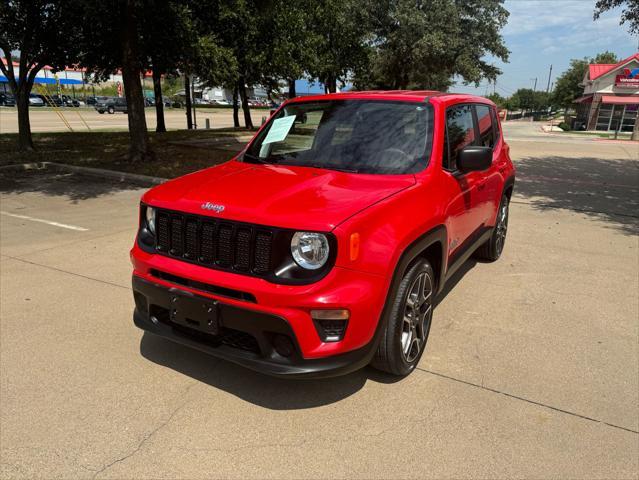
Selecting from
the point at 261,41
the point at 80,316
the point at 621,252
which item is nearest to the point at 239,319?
the point at 80,316

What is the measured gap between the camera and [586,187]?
11109 mm

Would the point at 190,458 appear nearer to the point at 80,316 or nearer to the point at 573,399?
the point at 80,316

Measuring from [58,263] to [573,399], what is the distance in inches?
192

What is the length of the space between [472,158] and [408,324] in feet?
4.17

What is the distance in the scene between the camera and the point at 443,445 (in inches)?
103

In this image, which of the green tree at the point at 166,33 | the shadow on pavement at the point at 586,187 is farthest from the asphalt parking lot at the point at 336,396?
the green tree at the point at 166,33

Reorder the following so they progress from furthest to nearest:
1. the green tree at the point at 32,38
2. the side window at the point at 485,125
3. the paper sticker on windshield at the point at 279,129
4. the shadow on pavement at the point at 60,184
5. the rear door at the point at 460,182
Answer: the green tree at the point at 32,38 → the shadow on pavement at the point at 60,184 → the side window at the point at 485,125 → the paper sticker on windshield at the point at 279,129 → the rear door at the point at 460,182

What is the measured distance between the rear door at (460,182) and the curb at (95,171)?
7.02 meters

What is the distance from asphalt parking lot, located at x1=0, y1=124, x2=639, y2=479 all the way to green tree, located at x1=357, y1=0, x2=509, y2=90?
24.2 metres

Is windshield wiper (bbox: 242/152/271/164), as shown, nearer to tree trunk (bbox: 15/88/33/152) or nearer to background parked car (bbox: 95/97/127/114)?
tree trunk (bbox: 15/88/33/152)

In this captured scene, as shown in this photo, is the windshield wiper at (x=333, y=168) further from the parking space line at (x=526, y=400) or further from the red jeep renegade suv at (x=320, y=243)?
the parking space line at (x=526, y=400)

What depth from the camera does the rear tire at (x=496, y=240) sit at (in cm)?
541

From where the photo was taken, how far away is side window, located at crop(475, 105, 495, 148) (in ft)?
15.4

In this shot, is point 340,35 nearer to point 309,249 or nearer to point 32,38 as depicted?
point 32,38
